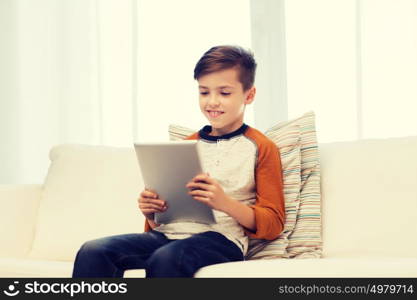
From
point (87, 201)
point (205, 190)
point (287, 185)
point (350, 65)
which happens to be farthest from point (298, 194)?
point (350, 65)

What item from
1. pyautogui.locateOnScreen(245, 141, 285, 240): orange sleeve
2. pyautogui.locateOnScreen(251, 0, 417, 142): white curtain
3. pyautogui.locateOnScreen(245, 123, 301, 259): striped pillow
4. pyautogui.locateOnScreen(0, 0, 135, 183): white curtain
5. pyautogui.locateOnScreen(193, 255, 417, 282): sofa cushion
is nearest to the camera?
pyautogui.locateOnScreen(193, 255, 417, 282): sofa cushion

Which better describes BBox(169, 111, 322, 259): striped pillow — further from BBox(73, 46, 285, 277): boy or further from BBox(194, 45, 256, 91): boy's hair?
BBox(194, 45, 256, 91): boy's hair

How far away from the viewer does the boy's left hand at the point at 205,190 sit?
1.46 metres

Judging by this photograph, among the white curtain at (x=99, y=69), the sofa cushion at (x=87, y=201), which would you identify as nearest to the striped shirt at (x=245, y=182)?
the sofa cushion at (x=87, y=201)

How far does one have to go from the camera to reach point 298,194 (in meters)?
1.84

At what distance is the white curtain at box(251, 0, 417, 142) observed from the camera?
9.34ft

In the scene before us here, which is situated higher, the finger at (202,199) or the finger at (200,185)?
the finger at (200,185)

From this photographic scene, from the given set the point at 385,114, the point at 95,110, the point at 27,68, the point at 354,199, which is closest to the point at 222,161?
the point at 354,199

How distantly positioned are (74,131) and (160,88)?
55cm

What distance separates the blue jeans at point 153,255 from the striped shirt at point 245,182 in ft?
0.18

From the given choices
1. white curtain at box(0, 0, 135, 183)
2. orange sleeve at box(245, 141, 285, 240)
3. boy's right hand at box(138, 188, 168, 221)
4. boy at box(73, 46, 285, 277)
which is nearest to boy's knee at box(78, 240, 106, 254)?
boy at box(73, 46, 285, 277)

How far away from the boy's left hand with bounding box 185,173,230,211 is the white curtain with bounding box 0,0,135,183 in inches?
74.2

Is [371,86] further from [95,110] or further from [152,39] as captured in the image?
[95,110]

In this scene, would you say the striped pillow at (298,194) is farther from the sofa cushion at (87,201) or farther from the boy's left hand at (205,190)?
the sofa cushion at (87,201)
